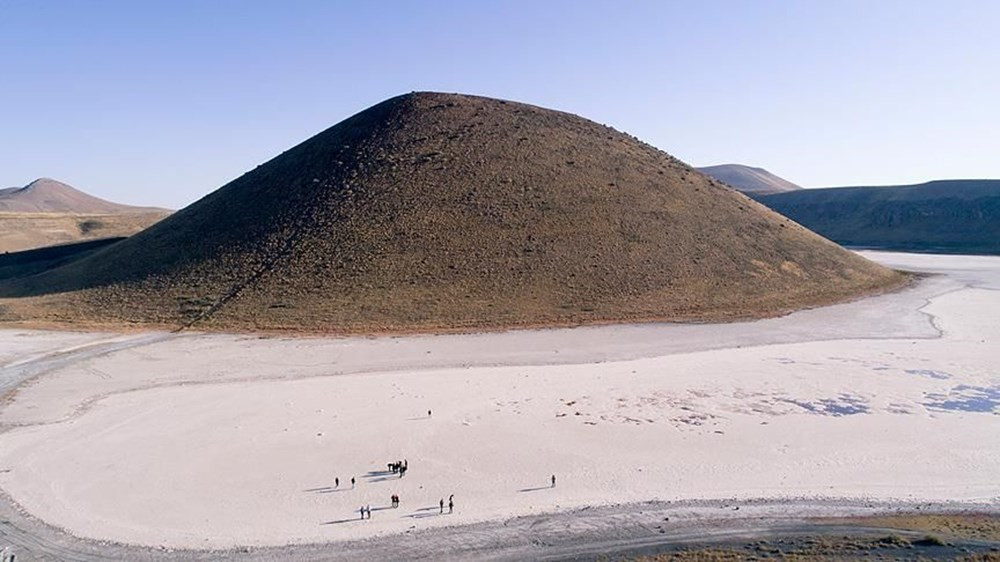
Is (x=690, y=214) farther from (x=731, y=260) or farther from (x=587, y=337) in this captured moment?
(x=587, y=337)

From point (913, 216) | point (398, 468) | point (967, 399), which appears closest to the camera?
point (398, 468)

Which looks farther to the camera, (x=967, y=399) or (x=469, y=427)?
(x=967, y=399)

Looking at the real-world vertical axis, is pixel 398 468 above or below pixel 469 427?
below

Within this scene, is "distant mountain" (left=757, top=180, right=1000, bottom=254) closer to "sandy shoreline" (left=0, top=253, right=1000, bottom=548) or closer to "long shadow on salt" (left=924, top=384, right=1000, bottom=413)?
"sandy shoreline" (left=0, top=253, right=1000, bottom=548)

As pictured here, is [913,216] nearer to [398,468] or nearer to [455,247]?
[455,247]

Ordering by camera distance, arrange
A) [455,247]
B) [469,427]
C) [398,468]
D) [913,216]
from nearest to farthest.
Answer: [398,468], [469,427], [455,247], [913,216]

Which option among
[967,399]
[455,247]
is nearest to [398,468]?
[967,399]

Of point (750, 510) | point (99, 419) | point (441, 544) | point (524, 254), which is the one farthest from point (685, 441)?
point (524, 254)
